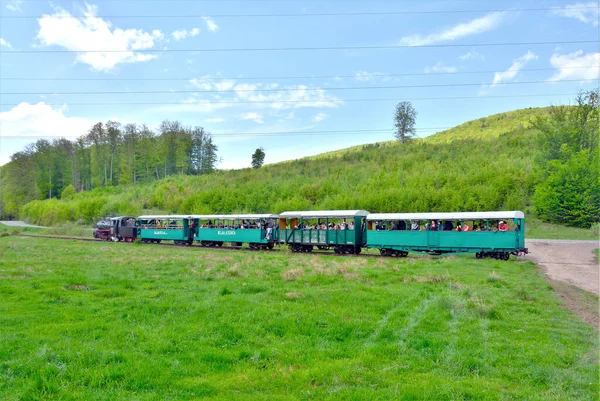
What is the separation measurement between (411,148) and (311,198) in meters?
22.6

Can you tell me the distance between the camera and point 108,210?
68188mm

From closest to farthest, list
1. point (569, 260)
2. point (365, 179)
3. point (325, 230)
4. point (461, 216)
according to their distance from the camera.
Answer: point (569, 260) < point (461, 216) < point (325, 230) < point (365, 179)

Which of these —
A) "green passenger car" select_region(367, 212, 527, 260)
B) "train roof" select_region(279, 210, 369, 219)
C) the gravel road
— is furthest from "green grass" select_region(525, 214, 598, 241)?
"train roof" select_region(279, 210, 369, 219)

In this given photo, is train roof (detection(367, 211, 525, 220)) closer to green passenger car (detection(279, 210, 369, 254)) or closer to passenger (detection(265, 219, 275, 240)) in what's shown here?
green passenger car (detection(279, 210, 369, 254))

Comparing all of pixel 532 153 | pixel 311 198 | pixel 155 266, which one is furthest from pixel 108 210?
pixel 532 153

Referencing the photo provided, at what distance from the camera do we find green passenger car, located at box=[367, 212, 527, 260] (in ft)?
74.4

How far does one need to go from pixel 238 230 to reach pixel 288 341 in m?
26.2

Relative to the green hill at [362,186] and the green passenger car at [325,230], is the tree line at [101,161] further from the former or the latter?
the green passenger car at [325,230]

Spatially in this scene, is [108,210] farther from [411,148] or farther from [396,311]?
[396,311]

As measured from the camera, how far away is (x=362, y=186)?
49.7 m

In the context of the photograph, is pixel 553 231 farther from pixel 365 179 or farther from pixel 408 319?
pixel 408 319

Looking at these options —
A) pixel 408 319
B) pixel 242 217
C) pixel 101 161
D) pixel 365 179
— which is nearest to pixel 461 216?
pixel 408 319

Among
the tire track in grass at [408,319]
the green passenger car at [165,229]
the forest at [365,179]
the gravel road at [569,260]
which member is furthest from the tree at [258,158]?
the tire track in grass at [408,319]

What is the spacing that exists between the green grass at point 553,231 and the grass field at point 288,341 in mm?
25645
